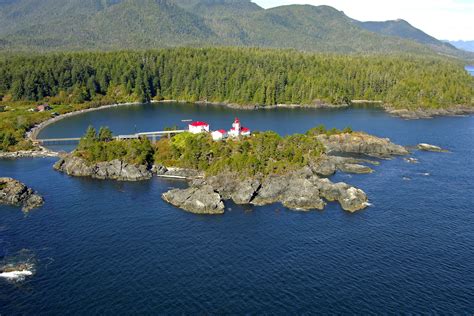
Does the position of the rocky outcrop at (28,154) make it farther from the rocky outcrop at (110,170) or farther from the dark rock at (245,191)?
the dark rock at (245,191)

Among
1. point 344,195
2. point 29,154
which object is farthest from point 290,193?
point 29,154

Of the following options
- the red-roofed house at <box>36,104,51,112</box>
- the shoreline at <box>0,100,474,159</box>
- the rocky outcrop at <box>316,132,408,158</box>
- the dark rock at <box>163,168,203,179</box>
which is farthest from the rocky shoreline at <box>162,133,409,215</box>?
the red-roofed house at <box>36,104,51,112</box>

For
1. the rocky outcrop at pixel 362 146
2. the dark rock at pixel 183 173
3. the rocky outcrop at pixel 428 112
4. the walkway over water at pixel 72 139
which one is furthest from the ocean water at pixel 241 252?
the rocky outcrop at pixel 428 112

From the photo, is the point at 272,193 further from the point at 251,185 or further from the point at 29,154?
the point at 29,154

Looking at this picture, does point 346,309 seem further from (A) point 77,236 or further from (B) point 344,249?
(A) point 77,236

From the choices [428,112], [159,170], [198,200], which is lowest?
[198,200]

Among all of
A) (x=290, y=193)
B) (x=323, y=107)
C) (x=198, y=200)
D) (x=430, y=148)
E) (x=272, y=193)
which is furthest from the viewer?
(x=323, y=107)

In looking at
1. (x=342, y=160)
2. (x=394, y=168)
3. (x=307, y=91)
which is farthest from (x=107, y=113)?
(x=394, y=168)
